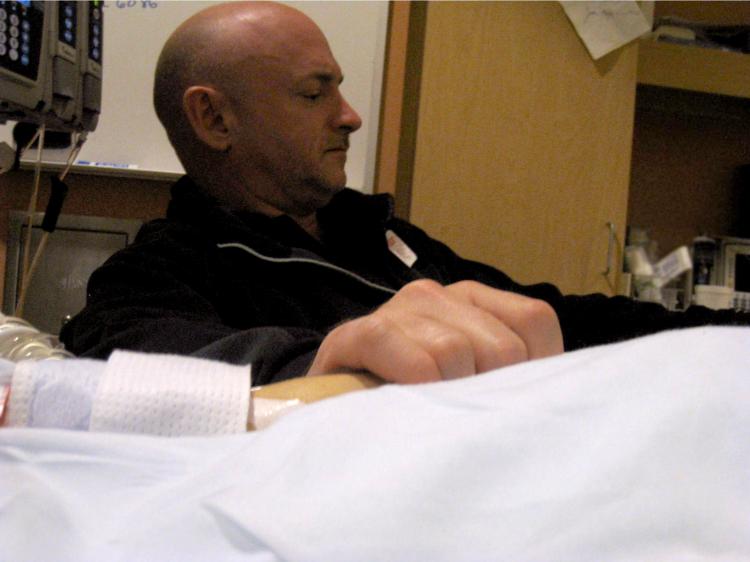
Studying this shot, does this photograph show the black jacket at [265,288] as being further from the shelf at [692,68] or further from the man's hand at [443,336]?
the shelf at [692,68]

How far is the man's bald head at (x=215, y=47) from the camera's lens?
126 cm

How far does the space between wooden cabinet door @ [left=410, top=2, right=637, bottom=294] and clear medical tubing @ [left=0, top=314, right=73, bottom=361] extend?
1.14 metres

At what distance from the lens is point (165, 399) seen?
Result: 300mm

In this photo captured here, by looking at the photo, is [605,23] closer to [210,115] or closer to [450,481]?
[210,115]

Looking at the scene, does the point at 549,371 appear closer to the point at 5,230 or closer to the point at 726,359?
the point at 726,359

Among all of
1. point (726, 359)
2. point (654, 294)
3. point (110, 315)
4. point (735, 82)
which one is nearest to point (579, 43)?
point (735, 82)

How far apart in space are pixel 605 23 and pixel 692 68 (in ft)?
1.02

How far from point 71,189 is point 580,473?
5.63 feet

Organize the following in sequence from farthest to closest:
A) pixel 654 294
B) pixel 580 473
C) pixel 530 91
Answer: pixel 654 294 → pixel 530 91 → pixel 580 473

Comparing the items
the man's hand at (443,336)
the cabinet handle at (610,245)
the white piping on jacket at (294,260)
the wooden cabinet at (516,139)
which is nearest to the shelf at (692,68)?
the wooden cabinet at (516,139)

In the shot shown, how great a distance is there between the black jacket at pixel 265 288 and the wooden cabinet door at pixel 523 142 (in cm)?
30

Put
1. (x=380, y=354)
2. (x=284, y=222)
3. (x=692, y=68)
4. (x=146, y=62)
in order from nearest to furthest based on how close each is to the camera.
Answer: (x=380, y=354)
(x=284, y=222)
(x=146, y=62)
(x=692, y=68)

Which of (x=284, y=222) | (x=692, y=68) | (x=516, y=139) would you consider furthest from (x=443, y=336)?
(x=692, y=68)

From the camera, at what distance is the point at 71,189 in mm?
1742
